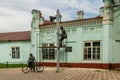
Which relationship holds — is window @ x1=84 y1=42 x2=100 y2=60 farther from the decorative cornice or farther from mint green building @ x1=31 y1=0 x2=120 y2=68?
the decorative cornice

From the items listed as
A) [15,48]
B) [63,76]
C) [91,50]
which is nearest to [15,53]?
[15,48]

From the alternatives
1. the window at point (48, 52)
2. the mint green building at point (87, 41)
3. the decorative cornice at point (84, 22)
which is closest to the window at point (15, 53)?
the mint green building at point (87, 41)

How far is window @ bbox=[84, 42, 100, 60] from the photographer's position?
24.2m

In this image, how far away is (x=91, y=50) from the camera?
24.5 m

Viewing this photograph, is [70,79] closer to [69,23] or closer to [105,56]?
[105,56]

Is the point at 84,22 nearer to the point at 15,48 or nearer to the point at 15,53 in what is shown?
the point at 15,48

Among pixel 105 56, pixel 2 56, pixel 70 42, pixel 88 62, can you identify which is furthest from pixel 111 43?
pixel 2 56

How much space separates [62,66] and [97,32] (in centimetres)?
538

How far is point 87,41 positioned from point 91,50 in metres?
1.03

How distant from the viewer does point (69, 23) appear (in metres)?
26.4

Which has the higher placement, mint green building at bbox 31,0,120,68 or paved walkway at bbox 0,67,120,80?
mint green building at bbox 31,0,120,68

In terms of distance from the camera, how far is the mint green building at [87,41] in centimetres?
2345

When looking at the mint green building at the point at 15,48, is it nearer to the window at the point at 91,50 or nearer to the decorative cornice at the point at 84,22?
the decorative cornice at the point at 84,22

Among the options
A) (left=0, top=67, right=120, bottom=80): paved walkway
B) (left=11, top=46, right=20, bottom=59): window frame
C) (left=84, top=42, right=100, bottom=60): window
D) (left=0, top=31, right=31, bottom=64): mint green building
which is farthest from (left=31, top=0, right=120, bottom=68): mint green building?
(left=11, top=46, right=20, bottom=59): window frame
